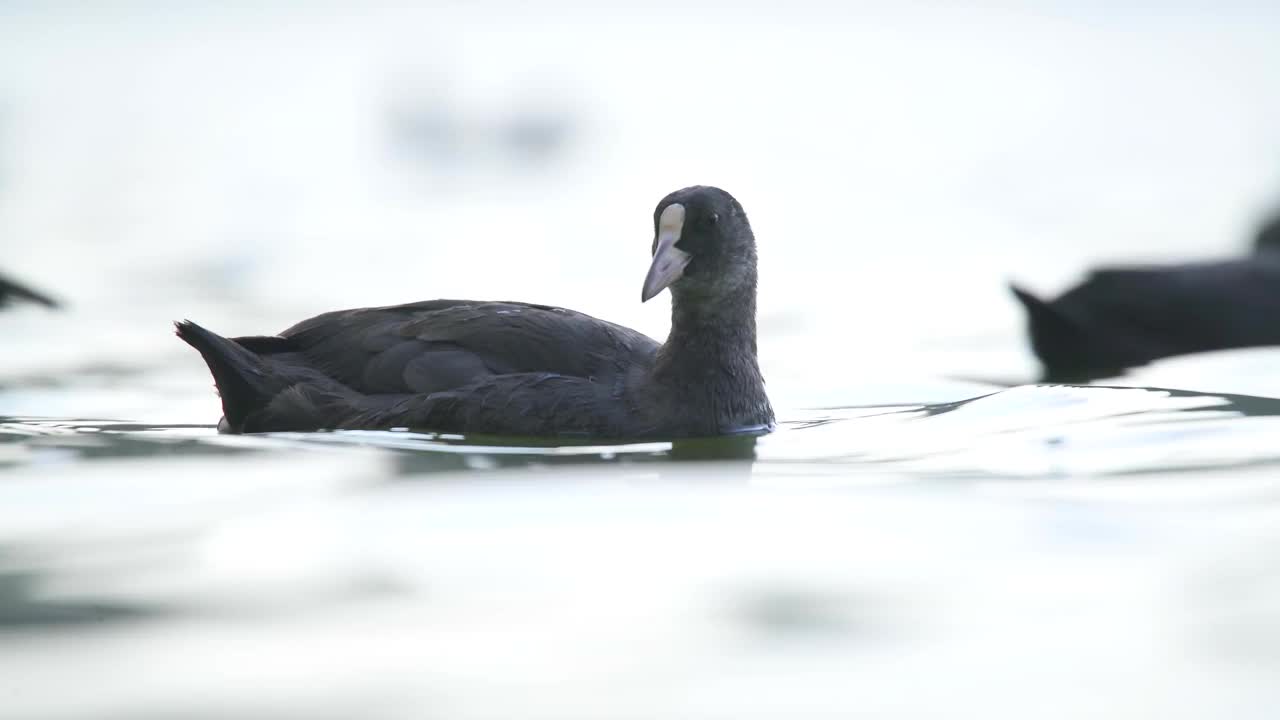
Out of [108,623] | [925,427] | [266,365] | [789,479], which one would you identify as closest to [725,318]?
[925,427]

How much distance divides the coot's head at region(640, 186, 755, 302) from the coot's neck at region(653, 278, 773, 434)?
1.7 inches

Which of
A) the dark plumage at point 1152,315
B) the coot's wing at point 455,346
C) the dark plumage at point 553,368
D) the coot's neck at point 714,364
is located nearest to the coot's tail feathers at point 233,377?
the dark plumage at point 553,368

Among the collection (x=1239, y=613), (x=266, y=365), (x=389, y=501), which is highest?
(x=266, y=365)

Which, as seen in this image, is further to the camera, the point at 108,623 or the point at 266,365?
the point at 266,365

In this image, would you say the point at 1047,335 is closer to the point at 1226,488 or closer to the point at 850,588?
the point at 1226,488

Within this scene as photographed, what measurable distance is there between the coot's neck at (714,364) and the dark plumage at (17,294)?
4.97 meters

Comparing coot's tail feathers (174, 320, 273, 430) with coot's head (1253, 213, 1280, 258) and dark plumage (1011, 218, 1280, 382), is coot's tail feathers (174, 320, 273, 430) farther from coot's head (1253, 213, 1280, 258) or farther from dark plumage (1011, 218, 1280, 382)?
coot's head (1253, 213, 1280, 258)

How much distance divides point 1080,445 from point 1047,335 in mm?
2773

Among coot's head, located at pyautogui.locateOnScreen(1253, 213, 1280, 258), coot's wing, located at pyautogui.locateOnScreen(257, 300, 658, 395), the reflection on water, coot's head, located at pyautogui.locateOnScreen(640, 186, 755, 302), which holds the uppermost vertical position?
coot's head, located at pyautogui.locateOnScreen(1253, 213, 1280, 258)

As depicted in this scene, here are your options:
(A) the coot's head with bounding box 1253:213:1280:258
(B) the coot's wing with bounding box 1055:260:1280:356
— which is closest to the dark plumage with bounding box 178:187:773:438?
(B) the coot's wing with bounding box 1055:260:1280:356

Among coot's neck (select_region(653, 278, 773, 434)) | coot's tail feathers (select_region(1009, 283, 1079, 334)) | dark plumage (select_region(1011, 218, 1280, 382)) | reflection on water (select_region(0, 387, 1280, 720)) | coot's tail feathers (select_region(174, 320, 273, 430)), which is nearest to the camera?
reflection on water (select_region(0, 387, 1280, 720))

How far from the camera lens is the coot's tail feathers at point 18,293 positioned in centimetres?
897

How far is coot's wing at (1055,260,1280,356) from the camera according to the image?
24.1ft

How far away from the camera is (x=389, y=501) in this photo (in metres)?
3.92
